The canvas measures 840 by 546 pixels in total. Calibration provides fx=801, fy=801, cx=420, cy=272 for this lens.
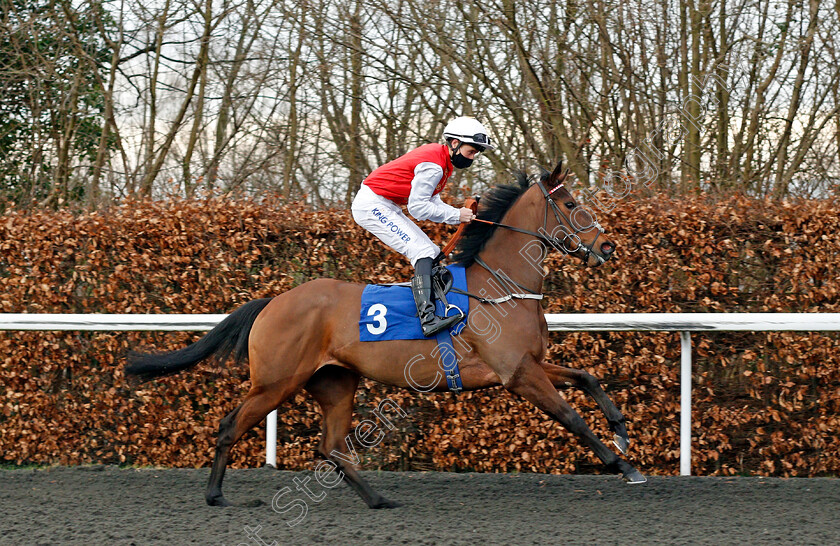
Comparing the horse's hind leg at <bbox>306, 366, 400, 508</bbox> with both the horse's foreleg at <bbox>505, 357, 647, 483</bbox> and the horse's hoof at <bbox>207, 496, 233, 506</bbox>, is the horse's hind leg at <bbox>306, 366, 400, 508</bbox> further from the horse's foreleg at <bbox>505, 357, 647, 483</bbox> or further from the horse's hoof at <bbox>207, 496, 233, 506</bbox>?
the horse's foreleg at <bbox>505, 357, 647, 483</bbox>

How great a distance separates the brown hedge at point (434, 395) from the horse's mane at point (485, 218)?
0.76 meters

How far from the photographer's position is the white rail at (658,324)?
14.4 ft

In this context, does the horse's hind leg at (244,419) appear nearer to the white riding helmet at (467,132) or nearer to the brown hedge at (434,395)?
the brown hedge at (434,395)

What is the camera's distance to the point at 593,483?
14.6 ft

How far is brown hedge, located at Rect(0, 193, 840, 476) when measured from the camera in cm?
473

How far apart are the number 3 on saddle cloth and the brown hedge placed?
958 mm

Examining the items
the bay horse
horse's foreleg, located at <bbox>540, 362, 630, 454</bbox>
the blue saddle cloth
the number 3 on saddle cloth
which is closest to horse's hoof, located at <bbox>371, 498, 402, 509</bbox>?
the bay horse

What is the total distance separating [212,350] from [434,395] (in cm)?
145

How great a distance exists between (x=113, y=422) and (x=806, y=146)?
20.3 feet

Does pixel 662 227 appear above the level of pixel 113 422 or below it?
above

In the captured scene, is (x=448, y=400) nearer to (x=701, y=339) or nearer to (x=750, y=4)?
(x=701, y=339)

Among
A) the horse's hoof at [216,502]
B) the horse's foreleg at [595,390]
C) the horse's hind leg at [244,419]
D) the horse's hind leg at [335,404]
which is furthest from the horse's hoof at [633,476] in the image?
the horse's hoof at [216,502]

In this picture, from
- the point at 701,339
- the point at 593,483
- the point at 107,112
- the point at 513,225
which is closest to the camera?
the point at 513,225

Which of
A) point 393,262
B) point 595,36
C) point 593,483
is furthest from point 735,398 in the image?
point 595,36
